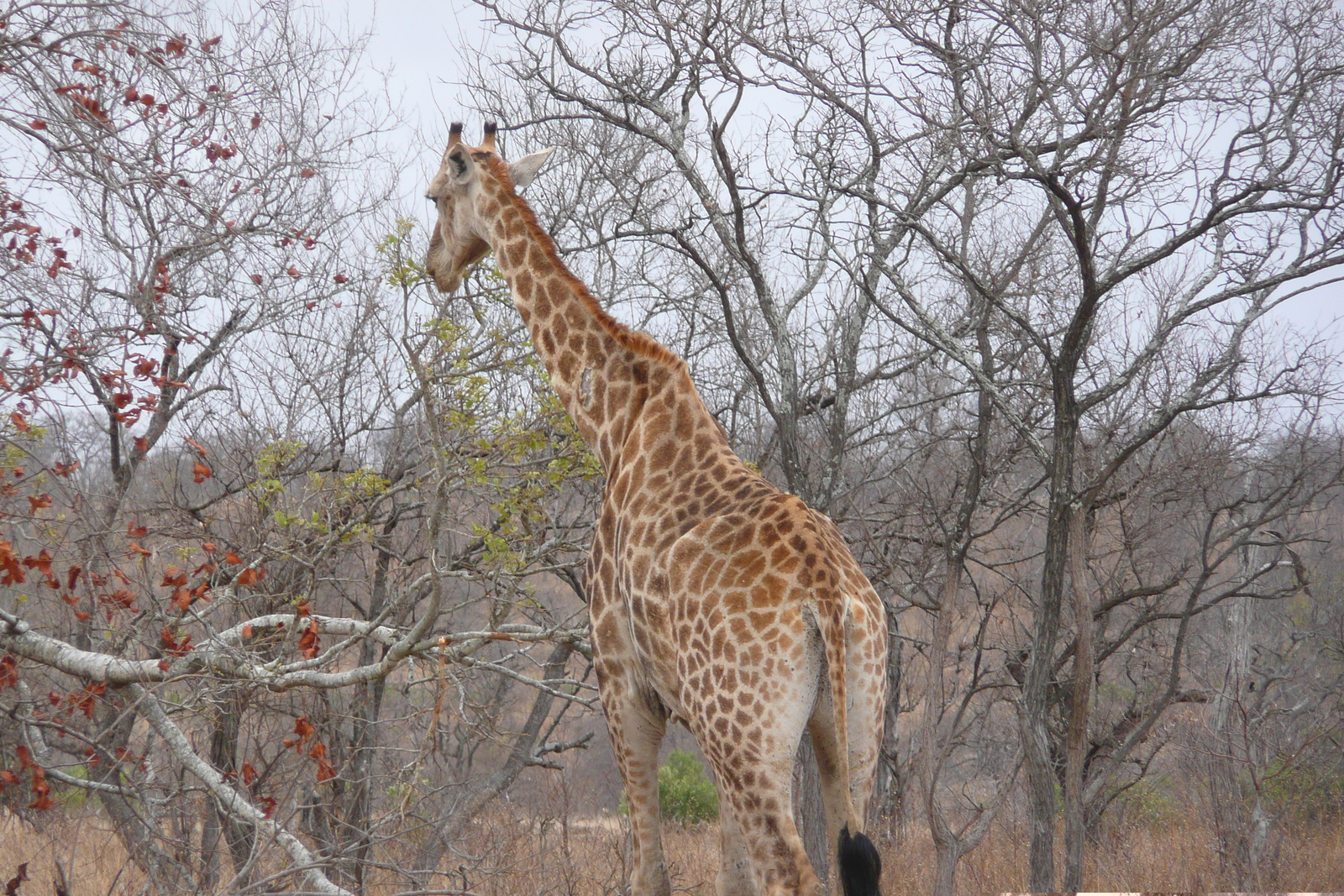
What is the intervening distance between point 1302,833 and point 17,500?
13791 millimetres

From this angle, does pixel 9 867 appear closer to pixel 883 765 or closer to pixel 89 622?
pixel 89 622

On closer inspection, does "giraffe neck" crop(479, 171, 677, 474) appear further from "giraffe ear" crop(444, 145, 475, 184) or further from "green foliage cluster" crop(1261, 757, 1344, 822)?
"green foliage cluster" crop(1261, 757, 1344, 822)

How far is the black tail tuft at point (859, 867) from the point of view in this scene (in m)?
3.75

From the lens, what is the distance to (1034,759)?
775cm

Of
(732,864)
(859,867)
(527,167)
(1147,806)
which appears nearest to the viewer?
(859,867)

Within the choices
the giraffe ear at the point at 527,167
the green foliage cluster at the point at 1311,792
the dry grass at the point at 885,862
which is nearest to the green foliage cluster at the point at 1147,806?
the dry grass at the point at 885,862

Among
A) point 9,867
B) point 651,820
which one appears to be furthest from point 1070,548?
point 9,867

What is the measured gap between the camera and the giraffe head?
6039 millimetres

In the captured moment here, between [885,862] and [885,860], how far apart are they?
5 cm

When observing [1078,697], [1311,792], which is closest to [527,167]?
[1078,697]

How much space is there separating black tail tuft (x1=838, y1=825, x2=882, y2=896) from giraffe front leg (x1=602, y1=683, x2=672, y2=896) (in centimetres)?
122

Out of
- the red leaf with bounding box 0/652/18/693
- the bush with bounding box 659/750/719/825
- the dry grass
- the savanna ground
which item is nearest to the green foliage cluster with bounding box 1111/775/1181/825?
the savanna ground

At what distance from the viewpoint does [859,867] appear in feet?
12.3

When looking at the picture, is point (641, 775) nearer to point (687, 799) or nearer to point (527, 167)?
point (527, 167)
